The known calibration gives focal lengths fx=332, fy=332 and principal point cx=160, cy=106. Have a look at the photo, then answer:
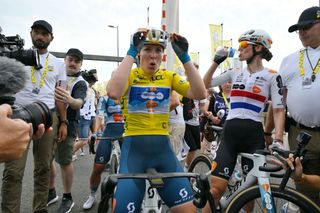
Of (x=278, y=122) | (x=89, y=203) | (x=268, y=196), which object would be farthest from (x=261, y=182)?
(x=89, y=203)

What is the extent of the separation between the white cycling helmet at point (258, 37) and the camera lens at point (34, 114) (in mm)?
2586

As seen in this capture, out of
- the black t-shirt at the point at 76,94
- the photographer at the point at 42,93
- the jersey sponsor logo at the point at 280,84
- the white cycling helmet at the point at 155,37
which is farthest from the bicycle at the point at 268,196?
the black t-shirt at the point at 76,94

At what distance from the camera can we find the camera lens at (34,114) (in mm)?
1460

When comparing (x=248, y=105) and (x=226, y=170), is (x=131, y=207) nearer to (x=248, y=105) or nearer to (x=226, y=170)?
(x=226, y=170)

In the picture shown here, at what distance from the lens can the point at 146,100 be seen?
9.28 ft

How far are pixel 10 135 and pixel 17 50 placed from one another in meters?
1.27

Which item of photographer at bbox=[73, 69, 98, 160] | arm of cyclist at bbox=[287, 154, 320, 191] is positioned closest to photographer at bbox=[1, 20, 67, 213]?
arm of cyclist at bbox=[287, 154, 320, 191]

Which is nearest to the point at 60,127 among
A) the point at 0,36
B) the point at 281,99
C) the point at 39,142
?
the point at 39,142

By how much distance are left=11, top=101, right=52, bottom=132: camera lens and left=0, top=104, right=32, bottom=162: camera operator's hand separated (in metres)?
0.10

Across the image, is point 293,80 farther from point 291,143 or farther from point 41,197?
point 41,197

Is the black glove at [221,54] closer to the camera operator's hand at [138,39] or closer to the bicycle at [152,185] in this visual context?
the camera operator's hand at [138,39]

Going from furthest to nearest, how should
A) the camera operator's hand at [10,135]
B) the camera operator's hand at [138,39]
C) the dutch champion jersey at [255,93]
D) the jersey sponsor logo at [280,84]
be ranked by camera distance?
the dutch champion jersey at [255,93] → the jersey sponsor logo at [280,84] → the camera operator's hand at [138,39] → the camera operator's hand at [10,135]

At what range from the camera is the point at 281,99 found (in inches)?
134

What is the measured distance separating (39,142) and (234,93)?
2323 millimetres
